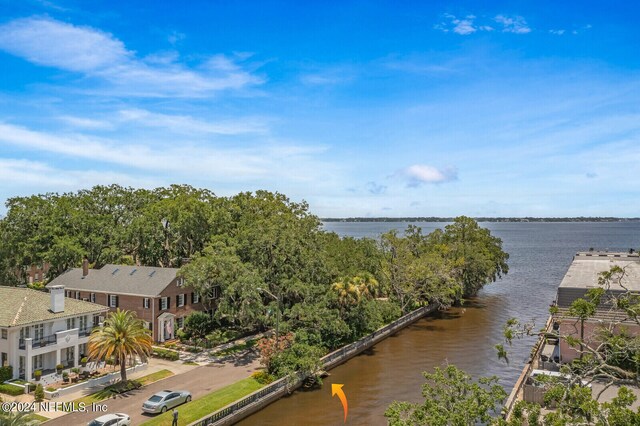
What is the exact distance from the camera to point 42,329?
122ft

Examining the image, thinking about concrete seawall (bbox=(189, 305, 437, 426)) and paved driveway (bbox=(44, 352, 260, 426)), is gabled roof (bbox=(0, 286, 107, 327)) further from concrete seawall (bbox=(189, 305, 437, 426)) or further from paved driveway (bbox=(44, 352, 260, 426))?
concrete seawall (bbox=(189, 305, 437, 426))

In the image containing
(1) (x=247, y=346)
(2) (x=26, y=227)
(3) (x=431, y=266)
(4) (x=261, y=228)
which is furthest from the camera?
(3) (x=431, y=266)

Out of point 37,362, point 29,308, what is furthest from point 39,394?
point 29,308

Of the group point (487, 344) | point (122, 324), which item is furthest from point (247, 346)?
point (487, 344)

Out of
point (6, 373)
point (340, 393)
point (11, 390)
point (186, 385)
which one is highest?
point (6, 373)

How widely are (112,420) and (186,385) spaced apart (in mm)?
8056

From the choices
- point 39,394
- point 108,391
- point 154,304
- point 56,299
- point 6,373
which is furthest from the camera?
point 154,304

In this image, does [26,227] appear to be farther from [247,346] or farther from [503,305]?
[503,305]

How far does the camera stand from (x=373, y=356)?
47906 mm

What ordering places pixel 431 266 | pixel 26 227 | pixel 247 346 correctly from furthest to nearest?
pixel 431 266 → pixel 26 227 → pixel 247 346

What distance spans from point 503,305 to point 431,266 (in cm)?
1653

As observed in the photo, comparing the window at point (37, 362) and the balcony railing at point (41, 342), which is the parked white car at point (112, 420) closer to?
the balcony railing at point (41, 342)

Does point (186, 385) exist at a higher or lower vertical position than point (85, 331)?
lower

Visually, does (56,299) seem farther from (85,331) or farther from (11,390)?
(11,390)
